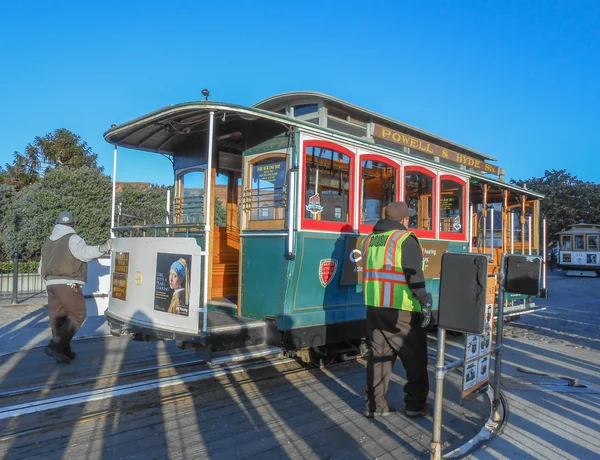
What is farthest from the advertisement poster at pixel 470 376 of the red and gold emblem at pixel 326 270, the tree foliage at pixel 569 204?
the tree foliage at pixel 569 204

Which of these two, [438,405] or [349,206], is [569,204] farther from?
[438,405]

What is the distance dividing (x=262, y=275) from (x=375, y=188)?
210 centimetres

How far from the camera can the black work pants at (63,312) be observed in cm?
607

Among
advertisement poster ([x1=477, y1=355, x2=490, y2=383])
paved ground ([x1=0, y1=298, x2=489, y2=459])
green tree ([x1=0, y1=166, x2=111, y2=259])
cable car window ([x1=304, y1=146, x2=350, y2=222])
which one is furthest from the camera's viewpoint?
green tree ([x1=0, y1=166, x2=111, y2=259])

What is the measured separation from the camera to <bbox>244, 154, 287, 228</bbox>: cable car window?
220 inches

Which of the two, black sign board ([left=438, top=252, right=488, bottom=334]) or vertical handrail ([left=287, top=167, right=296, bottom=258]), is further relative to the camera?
vertical handrail ([left=287, top=167, right=296, bottom=258])

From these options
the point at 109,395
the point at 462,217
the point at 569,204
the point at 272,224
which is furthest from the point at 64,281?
the point at 569,204

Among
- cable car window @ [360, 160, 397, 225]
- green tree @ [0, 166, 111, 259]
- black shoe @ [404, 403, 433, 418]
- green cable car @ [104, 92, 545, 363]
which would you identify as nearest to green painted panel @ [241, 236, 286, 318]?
green cable car @ [104, 92, 545, 363]

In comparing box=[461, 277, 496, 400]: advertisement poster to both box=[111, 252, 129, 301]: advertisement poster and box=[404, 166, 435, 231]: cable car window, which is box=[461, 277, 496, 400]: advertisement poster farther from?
box=[111, 252, 129, 301]: advertisement poster

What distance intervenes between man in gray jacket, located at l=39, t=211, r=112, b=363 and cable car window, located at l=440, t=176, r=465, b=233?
5.09 metres

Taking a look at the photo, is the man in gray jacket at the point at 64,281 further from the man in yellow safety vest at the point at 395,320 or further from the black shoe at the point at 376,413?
the black shoe at the point at 376,413

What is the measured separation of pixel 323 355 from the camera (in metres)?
6.06

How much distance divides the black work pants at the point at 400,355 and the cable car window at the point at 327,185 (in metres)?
1.65

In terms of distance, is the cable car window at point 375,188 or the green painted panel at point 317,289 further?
the cable car window at point 375,188
